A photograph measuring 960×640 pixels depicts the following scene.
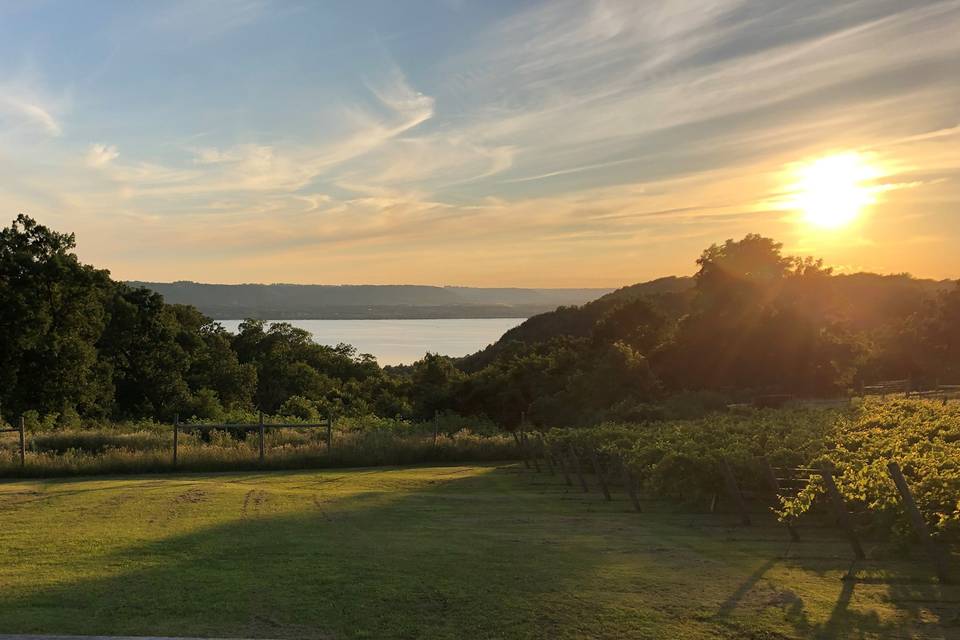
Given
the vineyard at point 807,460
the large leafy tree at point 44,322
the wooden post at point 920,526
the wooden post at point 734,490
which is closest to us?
the wooden post at point 920,526

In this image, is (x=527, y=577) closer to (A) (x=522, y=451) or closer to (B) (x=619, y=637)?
(B) (x=619, y=637)

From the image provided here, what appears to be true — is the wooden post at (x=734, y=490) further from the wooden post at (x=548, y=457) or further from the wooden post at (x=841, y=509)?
the wooden post at (x=548, y=457)

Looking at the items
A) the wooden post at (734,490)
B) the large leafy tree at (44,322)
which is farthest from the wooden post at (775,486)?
the large leafy tree at (44,322)

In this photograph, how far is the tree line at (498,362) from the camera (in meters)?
37.6

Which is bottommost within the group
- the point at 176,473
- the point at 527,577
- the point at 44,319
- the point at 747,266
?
the point at 176,473

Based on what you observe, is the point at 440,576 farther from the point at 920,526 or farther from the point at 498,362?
the point at 498,362

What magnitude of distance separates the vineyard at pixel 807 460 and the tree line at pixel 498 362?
15.4m

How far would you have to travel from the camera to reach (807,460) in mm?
14211

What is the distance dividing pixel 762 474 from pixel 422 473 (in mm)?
11217

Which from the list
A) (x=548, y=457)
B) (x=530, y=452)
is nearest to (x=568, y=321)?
(x=530, y=452)

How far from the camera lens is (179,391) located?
1860 inches

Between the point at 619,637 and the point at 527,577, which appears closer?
the point at 619,637

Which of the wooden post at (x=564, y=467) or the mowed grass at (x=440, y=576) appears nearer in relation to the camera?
the mowed grass at (x=440, y=576)

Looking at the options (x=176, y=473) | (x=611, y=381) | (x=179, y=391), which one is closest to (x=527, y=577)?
(x=176, y=473)
